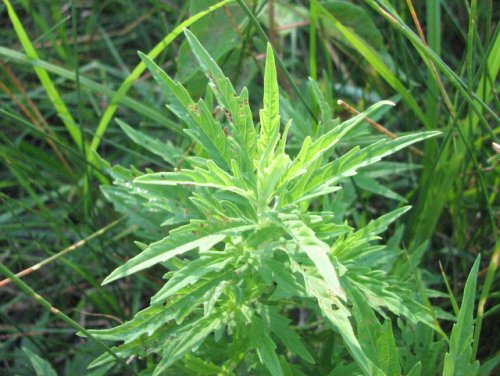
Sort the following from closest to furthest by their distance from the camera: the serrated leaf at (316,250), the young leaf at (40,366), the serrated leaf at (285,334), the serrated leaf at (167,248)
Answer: the serrated leaf at (316,250) < the serrated leaf at (167,248) < the serrated leaf at (285,334) < the young leaf at (40,366)

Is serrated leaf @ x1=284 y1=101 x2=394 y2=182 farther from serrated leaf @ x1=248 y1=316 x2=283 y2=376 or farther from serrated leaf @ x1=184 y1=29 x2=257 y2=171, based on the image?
serrated leaf @ x1=248 y1=316 x2=283 y2=376

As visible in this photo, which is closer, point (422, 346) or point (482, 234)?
point (422, 346)

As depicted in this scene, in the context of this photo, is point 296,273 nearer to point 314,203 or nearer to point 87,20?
point 314,203

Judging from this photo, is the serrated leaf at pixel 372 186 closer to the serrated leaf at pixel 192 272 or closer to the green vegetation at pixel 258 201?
the green vegetation at pixel 258 201

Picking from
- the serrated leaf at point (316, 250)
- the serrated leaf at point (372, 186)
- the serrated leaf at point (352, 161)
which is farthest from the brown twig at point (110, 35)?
the serrated leaf at point (316, 250)

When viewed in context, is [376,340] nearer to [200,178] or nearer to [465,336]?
[465,336]

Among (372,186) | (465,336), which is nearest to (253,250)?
(465,336)

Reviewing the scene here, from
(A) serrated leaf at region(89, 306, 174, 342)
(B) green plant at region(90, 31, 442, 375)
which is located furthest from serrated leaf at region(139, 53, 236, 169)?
(A) serrated leaf at region(89, 306, 174, 342)

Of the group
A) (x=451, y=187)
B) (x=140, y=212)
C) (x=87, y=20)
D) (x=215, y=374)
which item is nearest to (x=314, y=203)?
(x=451, y=187)
